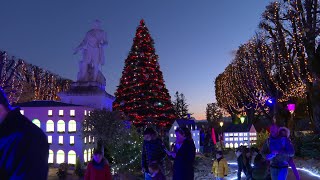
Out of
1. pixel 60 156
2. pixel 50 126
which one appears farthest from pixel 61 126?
pixel 60 156

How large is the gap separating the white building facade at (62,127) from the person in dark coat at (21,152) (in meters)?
18.4

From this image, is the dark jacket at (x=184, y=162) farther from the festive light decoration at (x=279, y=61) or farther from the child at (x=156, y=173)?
the festive light decoration at (x=279, y=61)

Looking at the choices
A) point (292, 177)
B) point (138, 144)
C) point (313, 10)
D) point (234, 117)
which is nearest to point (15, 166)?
point (138, 144)

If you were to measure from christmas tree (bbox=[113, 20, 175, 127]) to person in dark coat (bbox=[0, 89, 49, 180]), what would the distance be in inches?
1490

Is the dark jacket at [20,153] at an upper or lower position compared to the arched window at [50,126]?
lower

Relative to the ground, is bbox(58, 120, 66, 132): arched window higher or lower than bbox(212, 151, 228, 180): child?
higher

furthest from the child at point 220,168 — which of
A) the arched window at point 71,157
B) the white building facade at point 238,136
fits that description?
the white building facade at point 238,136

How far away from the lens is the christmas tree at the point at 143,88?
135 feet

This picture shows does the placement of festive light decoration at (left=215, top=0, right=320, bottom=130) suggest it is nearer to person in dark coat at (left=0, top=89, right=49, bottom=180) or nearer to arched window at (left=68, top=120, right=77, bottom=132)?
arched window at (left=68, top=120, right=77, bottom=132)

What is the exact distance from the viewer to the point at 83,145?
20.5 metres

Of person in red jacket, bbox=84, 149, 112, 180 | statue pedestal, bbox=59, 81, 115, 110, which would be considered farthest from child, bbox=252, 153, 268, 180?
statue pedestal, bbox=59, 81, 115, 110

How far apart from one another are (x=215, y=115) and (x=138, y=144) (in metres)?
64.7

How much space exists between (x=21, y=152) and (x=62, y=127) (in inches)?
741

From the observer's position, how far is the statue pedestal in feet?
76.2
